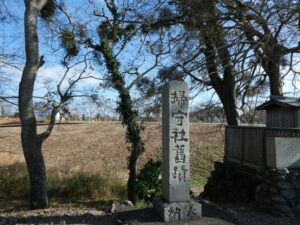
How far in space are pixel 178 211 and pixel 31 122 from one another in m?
4.62

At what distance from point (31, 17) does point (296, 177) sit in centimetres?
748

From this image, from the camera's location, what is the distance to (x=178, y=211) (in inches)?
194

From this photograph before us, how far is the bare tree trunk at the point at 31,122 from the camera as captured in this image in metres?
7.41

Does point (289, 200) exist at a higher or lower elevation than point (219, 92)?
lower

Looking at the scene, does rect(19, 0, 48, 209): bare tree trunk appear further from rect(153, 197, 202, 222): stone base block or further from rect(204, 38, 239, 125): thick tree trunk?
rect(204, 38, 239, 125): thick tree trunk

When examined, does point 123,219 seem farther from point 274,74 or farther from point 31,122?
point 274,74

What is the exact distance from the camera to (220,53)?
817 cm

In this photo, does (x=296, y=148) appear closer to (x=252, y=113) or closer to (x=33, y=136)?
(x=252, y=113)

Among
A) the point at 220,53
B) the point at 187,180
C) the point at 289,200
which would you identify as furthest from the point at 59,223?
the point at 220,53

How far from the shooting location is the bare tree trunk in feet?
24.3

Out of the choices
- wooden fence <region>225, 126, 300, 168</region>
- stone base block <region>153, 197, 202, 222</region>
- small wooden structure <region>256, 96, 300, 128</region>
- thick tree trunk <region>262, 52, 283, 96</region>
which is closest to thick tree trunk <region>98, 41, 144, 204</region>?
stone base block <region>153, 197, 202, 222</region>

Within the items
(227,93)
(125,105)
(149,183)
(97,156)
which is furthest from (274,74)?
(97,156)

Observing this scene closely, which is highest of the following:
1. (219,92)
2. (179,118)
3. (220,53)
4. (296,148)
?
(220,53)

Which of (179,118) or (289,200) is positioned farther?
(289,200)
